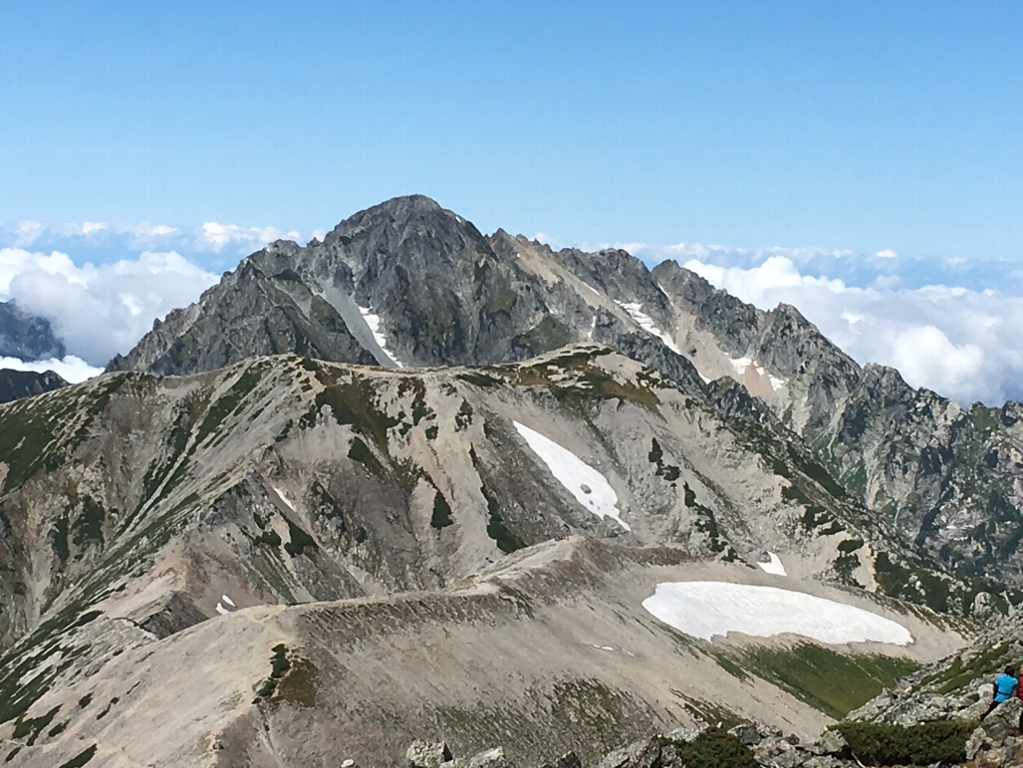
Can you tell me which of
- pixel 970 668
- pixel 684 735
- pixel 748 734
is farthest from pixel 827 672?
pixel 748 734

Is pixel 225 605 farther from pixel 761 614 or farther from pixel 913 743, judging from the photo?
pixel 913 743

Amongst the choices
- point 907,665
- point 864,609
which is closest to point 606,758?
point 907,665

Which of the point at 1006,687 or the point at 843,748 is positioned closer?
the point at 1006,687

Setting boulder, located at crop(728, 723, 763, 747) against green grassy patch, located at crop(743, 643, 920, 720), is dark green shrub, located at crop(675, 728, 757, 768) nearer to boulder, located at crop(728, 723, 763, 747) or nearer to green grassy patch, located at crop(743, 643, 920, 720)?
boulder, located at crop(728, 723, 763, 747)

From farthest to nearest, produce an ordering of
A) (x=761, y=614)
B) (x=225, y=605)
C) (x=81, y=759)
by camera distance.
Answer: (x=225, y=605) → (x=761, y=614) → (x=81, y=759)

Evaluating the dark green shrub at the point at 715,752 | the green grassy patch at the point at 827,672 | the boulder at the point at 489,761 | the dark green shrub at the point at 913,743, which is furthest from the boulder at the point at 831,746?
the green grassy patch at the point at 827,672
